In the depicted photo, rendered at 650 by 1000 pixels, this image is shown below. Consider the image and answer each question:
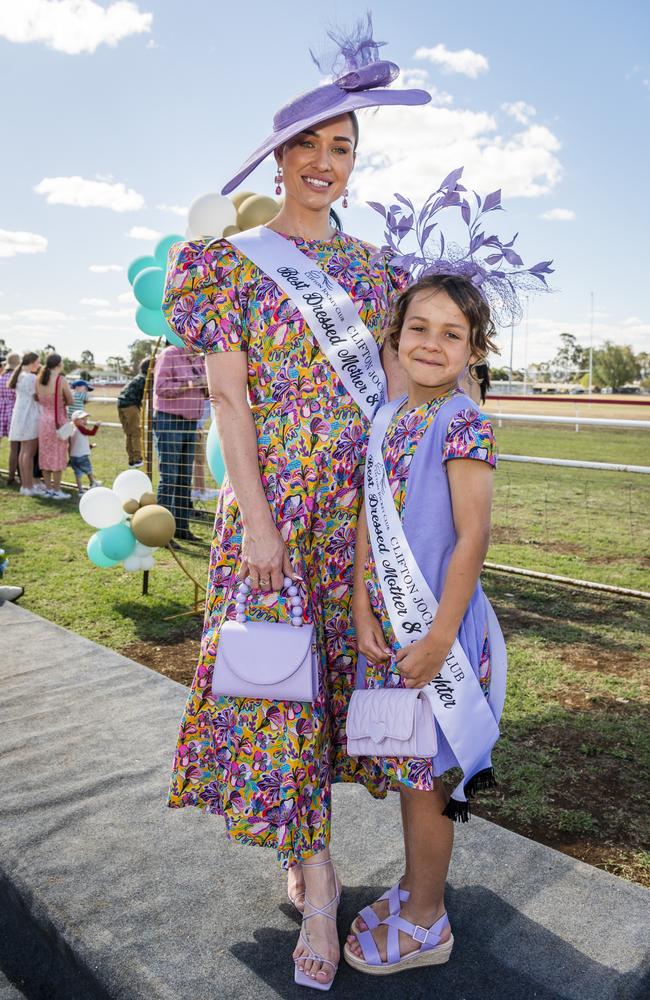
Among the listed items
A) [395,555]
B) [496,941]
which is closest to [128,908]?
[496,941]

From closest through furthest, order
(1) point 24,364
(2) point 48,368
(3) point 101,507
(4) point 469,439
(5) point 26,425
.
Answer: (4) point 469,439 → (3) point 101,507 → (2) point 48,368 → (5) point 26,425 → (1) point 24,364

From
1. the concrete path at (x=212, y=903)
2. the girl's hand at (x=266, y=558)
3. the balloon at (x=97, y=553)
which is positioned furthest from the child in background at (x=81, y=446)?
the girl's hand at (x=266, y=558)

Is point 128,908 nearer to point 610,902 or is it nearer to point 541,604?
point 610,902

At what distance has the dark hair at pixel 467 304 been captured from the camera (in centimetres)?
171

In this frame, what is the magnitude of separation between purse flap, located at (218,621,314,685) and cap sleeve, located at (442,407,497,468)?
1.69 ft

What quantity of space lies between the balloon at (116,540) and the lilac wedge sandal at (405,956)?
3.38 meters

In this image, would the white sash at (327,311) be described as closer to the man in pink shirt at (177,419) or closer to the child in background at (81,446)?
the man in pink shirt at (177,419)

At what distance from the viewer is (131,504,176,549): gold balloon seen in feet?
15.3

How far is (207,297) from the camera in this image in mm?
1812

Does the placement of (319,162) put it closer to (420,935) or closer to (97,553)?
(420,935)

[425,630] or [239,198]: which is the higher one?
[239,198]

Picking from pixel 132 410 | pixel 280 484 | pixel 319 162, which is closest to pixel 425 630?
pixel 280 484

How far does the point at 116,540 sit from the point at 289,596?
3239 millimetres

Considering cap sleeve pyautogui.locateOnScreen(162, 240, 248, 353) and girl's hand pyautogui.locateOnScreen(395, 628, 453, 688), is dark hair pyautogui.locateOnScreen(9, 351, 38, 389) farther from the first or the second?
girl's hand pyautogui.locateOnScreen(395, 628, 453, 688)
